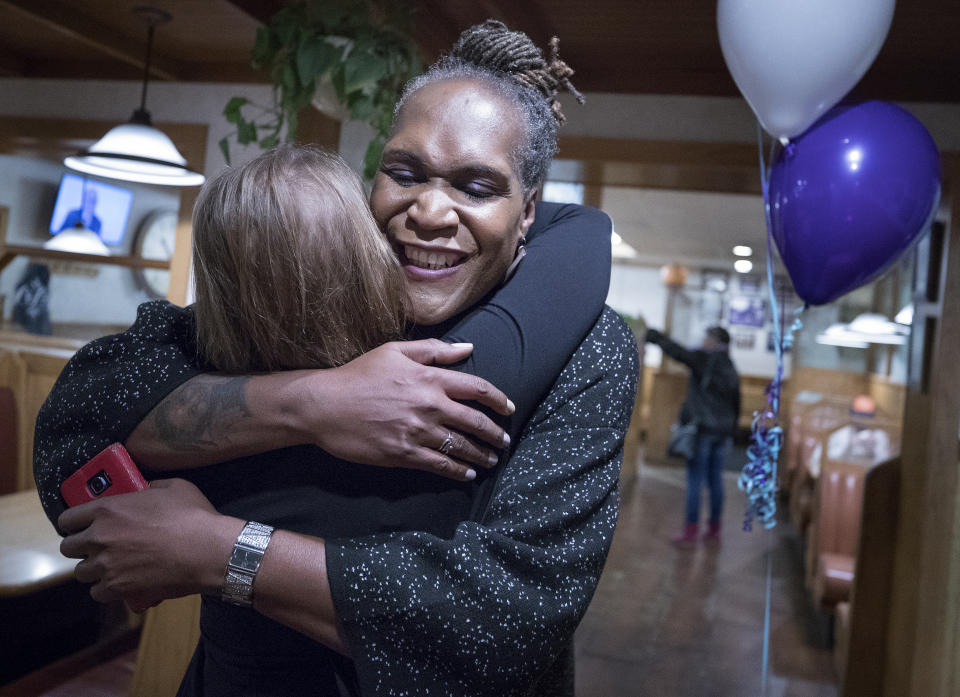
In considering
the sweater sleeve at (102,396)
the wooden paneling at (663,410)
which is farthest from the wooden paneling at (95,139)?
the wooden paneling at (663,410)

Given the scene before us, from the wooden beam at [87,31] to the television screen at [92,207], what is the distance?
77 centimetres

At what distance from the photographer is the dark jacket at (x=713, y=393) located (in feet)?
18.8

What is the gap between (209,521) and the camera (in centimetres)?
78

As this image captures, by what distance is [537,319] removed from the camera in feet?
2.81

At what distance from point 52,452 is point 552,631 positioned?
561 mm

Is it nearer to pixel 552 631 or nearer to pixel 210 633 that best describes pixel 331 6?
pixel 210 633

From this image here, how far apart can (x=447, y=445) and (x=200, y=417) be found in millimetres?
257

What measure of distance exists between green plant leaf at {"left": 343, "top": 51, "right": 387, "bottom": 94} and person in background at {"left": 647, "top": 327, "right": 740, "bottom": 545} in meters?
4.05

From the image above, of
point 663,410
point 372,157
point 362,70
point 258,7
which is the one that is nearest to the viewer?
point 362,70

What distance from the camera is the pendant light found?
8.33 ft

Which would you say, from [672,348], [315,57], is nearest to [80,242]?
[315,57]

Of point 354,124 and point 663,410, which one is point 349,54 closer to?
point 354,124

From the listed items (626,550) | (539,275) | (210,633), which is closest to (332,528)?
(210,633)

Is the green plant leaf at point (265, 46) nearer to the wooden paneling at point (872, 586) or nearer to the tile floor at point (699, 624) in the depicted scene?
the wooden paneling at point (872, 586)
